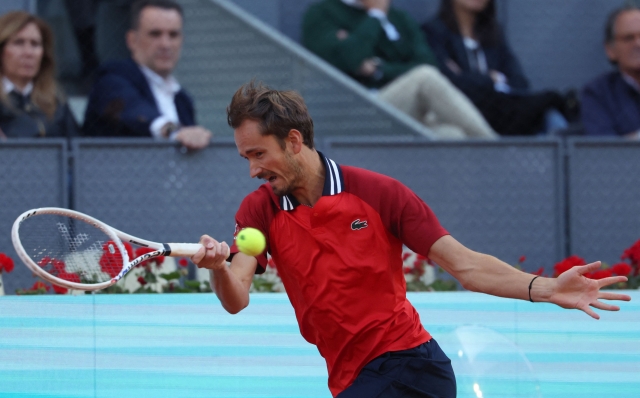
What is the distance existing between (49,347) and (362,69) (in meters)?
3.82

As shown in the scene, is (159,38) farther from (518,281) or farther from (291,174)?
(518,281)

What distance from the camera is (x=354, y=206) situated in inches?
129

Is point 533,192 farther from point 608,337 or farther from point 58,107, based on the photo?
point 58,107

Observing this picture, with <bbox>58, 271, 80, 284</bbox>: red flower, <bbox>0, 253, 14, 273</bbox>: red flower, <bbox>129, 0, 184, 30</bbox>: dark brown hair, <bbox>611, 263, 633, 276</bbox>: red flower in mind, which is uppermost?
<bbox>129, 0, 184, 30</bbox>: dark brown hair

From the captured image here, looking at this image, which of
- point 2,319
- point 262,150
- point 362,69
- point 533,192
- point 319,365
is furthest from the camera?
point 362,69

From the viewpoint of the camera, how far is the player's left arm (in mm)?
3090

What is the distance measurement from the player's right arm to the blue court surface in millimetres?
1052

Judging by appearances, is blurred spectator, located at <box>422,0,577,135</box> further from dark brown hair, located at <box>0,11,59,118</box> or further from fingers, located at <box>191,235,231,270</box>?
fingers, located at <box>191,235,231,270</box>

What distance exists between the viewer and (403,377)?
10.6ft

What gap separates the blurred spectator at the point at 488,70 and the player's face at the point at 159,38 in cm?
218

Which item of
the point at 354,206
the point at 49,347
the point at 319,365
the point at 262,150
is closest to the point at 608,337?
the point at 319,365

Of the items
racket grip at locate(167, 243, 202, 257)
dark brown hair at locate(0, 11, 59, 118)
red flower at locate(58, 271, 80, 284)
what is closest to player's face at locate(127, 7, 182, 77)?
dark brown hair at locate(0, 11, 59, 118)

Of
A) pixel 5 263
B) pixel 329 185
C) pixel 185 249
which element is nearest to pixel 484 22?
pixel 5 263

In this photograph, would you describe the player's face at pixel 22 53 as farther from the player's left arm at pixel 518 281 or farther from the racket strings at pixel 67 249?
the player's left arm at pixel 518 281
